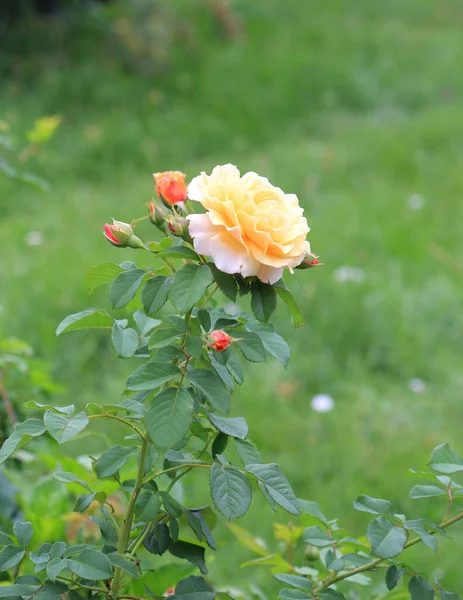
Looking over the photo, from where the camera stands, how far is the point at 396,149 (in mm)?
4949

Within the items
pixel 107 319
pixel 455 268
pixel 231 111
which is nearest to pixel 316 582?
pixel 107 319

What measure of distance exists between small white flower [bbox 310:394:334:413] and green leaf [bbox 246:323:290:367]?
1575 millimetres

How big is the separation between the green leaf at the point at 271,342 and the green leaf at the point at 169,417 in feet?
0.40

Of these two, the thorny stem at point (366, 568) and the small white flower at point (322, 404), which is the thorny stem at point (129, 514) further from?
the small white flower at point (322, 404)

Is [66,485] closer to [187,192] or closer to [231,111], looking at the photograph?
[187,192]

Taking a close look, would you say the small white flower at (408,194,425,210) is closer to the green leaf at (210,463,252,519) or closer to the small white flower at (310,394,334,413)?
the small white flower at (310,394,334,413)

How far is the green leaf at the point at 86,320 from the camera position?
91 centimetres

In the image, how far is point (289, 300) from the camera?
86cm

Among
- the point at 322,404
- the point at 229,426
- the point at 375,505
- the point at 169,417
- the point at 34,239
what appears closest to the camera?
the point at 169,417

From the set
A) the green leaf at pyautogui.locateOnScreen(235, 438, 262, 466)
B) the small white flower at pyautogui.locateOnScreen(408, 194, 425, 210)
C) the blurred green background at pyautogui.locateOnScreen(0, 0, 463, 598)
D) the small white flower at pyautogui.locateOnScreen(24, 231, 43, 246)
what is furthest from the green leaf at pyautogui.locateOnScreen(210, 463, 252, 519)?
the small white flower at pyautogui.locateOnScreen(408, 194, 425, 210)

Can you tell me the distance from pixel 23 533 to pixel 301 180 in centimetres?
374

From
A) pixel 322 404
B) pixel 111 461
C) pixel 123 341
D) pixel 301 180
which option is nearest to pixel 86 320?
pixel 123 341

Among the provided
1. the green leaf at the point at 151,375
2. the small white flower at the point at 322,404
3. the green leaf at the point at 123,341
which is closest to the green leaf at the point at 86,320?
the green leaf at the point at 123,341

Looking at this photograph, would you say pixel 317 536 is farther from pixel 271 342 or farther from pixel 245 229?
pixel 245 229
